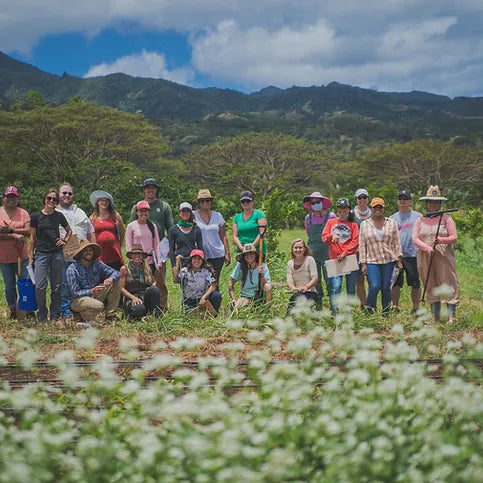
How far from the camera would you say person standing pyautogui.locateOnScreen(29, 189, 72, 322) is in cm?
709

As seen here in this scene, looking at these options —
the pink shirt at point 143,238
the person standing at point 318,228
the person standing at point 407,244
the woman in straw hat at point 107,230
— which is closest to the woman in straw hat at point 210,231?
the pink shirt at point 143,238

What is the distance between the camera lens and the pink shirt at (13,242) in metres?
7.40

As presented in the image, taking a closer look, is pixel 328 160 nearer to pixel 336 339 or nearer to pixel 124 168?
pixel 124 168

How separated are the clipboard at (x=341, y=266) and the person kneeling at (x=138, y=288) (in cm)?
204

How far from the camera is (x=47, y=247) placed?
23.5ft

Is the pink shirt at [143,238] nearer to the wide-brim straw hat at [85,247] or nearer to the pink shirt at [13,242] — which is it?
the wide-brim straw hat at [85,247]

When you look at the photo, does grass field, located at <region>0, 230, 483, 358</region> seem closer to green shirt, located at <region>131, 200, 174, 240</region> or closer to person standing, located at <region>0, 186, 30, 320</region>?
person standing, located at <region>0, 186, 30, 320</region>

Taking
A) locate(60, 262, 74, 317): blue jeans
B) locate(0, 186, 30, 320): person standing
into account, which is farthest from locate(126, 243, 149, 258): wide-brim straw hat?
locate(0, 186, 30, 320): person standing

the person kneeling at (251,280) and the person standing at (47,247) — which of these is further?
the person kneeling at (251,280)

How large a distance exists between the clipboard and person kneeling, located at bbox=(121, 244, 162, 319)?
6.68 ft

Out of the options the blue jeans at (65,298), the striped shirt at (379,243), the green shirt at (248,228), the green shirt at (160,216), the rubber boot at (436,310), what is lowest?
the rubber boot at (436,310)

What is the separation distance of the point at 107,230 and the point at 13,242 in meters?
1.12

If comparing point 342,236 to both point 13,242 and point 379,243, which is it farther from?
point 13,242

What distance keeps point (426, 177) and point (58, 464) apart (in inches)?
1760
